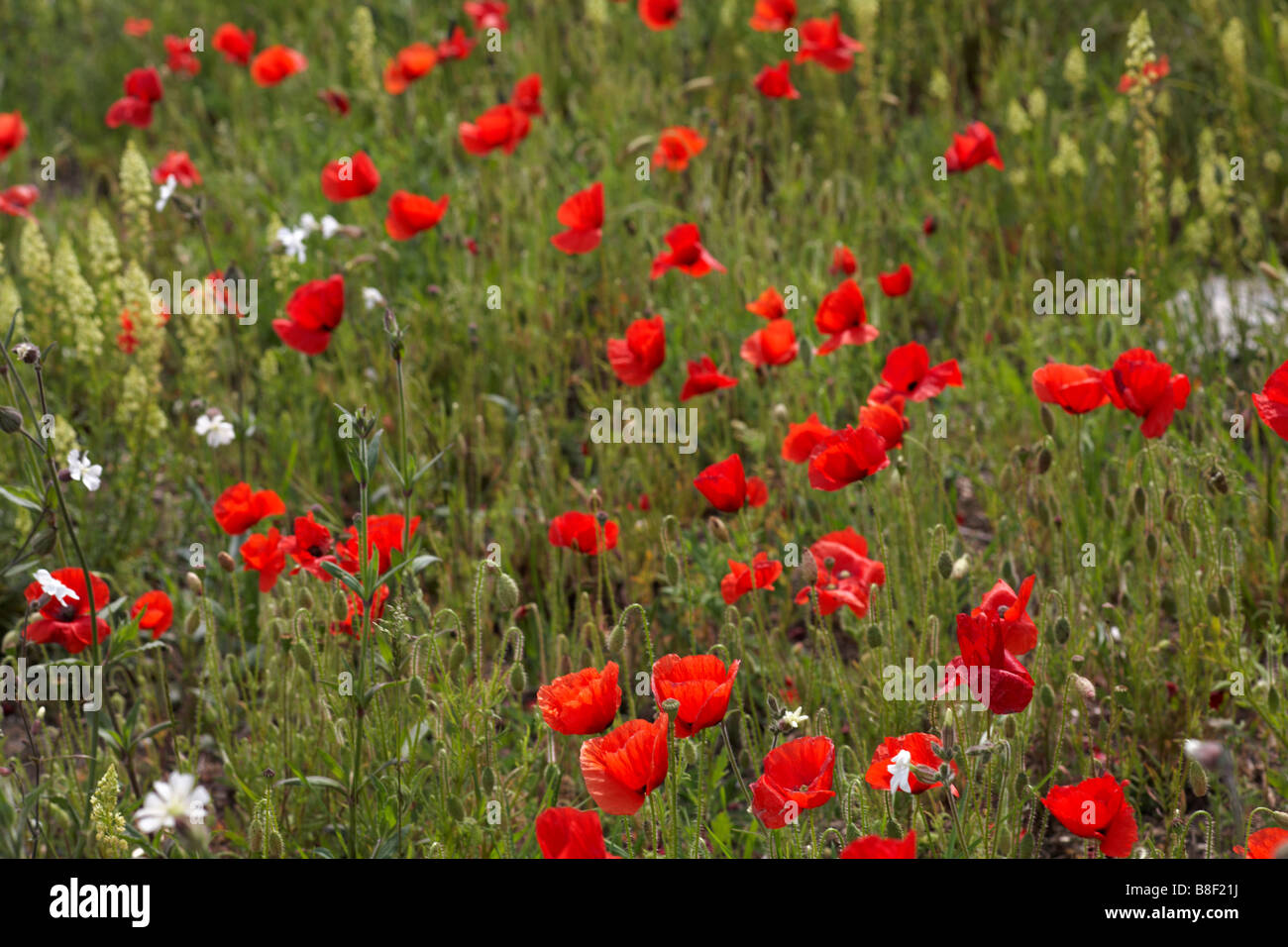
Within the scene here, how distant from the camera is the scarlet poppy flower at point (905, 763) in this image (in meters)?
1.45

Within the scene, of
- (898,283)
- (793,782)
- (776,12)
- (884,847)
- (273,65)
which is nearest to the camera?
(884,847)

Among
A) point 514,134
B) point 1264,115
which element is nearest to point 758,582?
point 514,134

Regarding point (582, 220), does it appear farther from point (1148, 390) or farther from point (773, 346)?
point (1148, 390)

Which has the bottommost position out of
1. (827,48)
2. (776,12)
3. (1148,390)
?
(1148,390)

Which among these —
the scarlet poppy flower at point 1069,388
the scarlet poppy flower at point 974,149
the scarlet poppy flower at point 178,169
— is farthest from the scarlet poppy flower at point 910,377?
the scarlet poppy flower at point 178,169

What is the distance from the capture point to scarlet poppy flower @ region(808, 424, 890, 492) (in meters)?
1.86

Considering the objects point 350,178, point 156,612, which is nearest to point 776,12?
point 350,178

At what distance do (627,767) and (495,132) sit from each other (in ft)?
7.46

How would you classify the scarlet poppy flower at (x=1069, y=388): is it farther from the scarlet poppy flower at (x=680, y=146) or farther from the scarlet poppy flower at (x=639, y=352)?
the scarlet poppy flower at (x=680, y=146)

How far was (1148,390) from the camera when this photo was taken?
75.6 inches

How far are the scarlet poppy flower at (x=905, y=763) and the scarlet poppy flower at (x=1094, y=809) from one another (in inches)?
5.7

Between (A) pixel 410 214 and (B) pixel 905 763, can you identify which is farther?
(A) pixel 410 214
